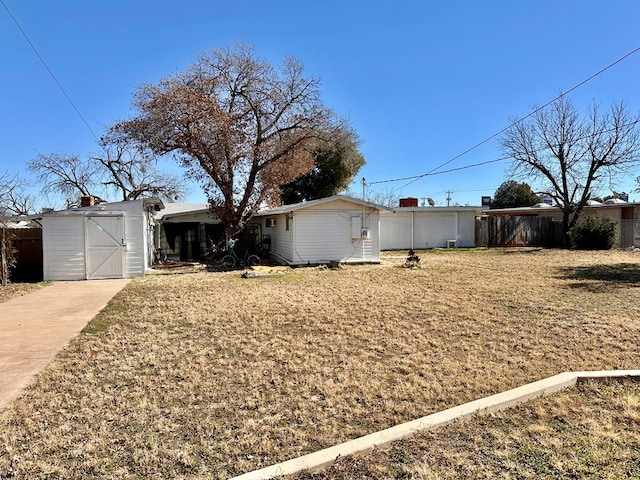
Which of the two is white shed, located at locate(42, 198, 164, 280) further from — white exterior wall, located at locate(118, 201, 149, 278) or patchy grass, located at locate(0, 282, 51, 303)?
patchy grass, located at locate(0, 282, 51, 303)

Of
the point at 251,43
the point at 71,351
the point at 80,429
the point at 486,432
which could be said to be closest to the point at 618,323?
the point at 486,432

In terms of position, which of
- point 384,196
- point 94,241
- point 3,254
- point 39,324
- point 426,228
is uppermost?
point 384,196

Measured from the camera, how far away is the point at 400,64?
1717 centimetres

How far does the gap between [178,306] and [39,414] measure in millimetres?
4757

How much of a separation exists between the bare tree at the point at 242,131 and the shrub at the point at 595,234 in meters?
14.2

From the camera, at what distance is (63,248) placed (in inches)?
482

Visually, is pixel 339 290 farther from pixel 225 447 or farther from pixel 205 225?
pixel 205 225

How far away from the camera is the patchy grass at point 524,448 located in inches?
103

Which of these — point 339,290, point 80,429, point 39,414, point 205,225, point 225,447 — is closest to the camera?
point 225,447

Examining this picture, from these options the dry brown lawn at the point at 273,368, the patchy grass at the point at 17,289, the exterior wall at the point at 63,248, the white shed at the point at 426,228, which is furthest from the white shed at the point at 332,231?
the patchy grass at the point at 17,289

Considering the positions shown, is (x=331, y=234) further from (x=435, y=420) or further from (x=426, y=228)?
(x=435, y=420)

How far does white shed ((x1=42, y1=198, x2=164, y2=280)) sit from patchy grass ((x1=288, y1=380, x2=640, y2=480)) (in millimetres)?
11828

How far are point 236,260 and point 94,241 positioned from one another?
5003 mm

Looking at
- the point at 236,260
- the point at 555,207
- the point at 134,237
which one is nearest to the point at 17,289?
the point at 134,237
